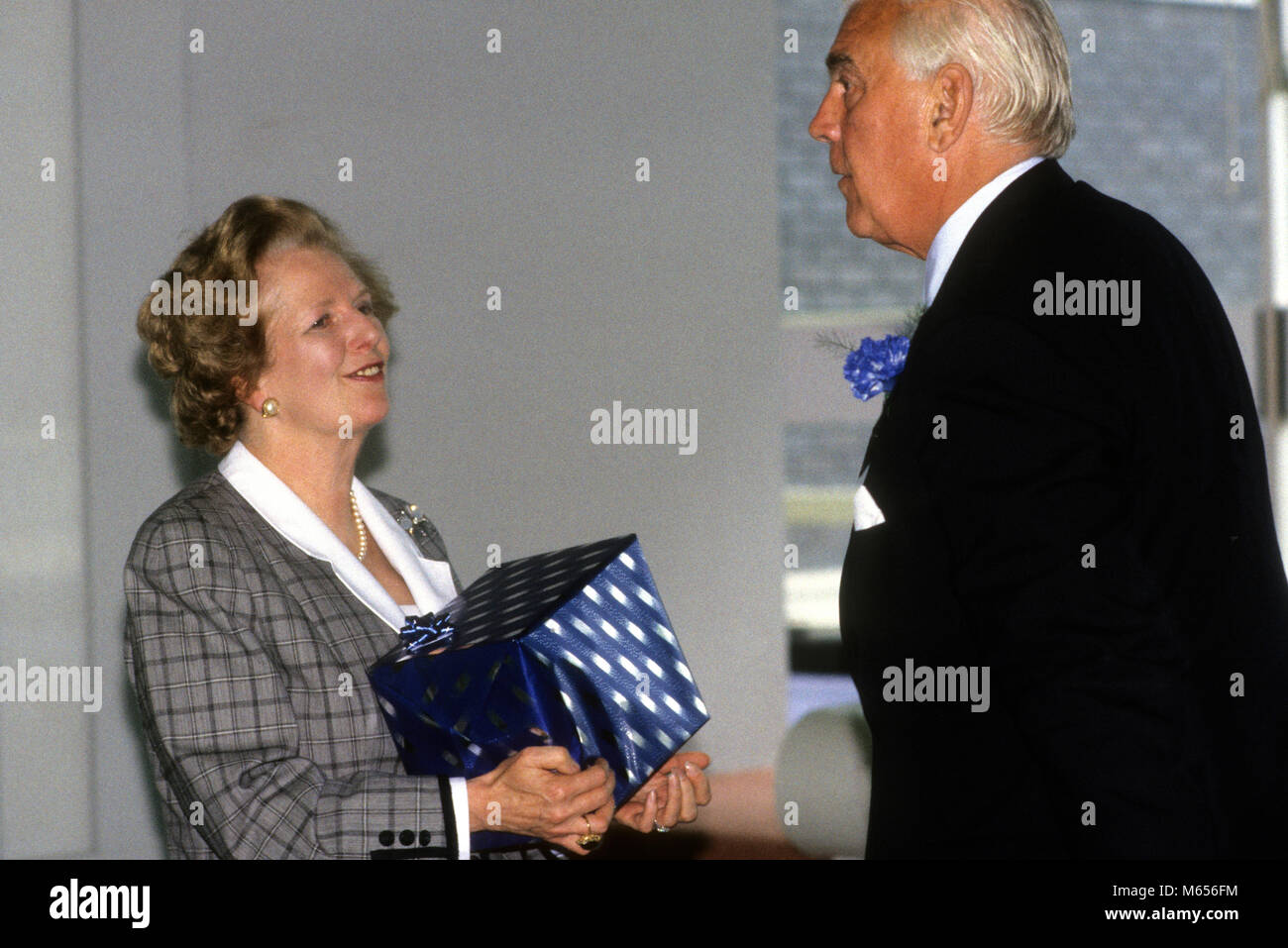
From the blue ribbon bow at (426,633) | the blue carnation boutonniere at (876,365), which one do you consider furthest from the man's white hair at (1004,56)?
the blue ribbon bow at (426,633)

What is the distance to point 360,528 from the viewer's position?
7.22 feet

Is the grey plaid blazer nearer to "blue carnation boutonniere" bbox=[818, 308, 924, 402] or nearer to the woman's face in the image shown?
the woman's face

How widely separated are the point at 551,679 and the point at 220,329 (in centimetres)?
87

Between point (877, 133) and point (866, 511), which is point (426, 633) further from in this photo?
point (877, 133)

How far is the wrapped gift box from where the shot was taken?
1654mm

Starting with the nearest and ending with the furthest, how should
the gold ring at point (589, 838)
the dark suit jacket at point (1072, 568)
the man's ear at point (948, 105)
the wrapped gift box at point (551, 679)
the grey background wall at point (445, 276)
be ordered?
the dark suit jacket at point (1072, 568), the man's ear at point (948, 105), the wrapped gift box at point (551, 679), the gold ring at point (589, 838), the grey background wall at point (445, 276)

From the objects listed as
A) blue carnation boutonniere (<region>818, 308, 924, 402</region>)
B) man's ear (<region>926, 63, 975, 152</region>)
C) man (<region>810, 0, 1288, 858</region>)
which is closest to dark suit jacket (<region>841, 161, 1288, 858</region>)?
man (<region>810, 0, 1288, 858</region>)

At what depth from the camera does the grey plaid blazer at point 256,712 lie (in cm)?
177

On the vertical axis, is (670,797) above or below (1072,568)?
below

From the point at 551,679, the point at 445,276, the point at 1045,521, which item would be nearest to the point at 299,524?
the point at 551,679

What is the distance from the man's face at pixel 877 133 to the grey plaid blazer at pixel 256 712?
94 centimetres

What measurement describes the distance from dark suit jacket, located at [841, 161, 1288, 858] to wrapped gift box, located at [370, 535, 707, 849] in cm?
35

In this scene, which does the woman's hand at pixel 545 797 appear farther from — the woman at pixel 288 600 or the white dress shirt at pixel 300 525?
the white dress shirt at pixel 300 525
